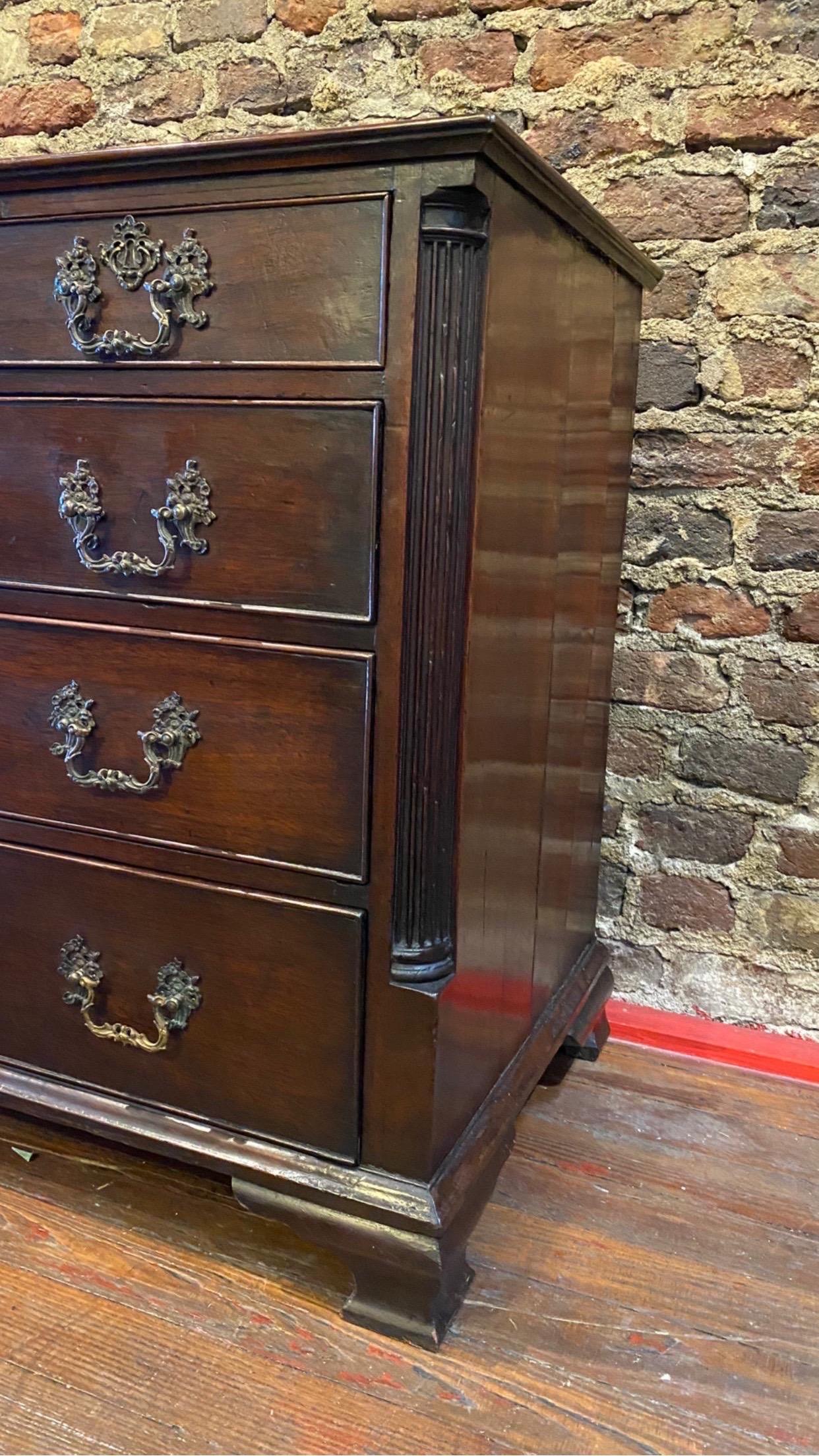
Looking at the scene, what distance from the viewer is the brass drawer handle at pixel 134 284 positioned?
1004mm

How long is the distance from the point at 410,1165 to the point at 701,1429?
371 millimetres

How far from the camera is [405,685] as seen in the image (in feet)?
3.31

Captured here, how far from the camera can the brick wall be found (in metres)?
1.50

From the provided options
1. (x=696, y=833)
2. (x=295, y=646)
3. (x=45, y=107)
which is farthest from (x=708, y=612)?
(x=45, y=107)

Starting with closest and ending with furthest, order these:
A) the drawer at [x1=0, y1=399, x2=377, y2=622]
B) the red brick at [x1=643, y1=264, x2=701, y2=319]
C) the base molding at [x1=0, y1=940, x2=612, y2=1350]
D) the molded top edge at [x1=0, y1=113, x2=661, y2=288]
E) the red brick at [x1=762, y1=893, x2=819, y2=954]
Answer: the molded top edge at [x1=0, y1=113, x2=661, y2=288]
the drawer at [x1=0, y1=399, x2=377, y2=622]
the base molding at [x1=0, y1=940, x2=612, y2=1350]
the red brick at [x1=643, y1=264, x2=701, y2=319]
the red brick at [x1=762, y1=893, x2=819, y2=954]

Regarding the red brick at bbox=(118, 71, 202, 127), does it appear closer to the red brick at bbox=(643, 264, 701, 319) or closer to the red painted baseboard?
the red brick at bbox=(643, 264, 701, 319)

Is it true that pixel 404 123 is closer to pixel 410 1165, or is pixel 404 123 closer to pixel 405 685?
pixel 405 685

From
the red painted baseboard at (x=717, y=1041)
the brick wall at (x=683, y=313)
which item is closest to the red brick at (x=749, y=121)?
the brick wall at (x=683, y=313)

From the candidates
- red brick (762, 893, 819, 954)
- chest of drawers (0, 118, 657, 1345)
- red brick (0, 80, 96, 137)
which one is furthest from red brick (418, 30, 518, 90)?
red brick (762, 893, 819, 954)

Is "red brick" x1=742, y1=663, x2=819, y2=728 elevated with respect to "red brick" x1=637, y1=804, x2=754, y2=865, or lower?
elevated

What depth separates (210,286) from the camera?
100 cm

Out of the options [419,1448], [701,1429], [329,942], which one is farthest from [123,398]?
[701,1429]

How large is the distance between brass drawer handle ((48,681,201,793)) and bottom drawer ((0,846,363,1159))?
0.36 feet

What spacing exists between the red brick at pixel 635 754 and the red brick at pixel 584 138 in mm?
853
